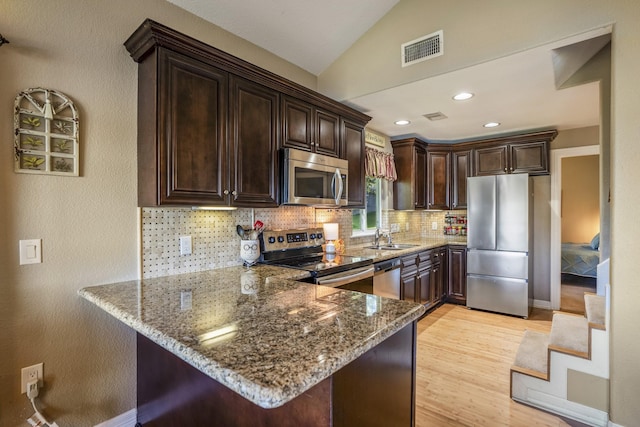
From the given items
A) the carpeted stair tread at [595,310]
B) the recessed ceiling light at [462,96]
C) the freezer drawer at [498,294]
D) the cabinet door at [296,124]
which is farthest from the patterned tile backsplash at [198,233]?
the freezer drawer at [498,294]

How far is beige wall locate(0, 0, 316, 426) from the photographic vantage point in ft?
4.90

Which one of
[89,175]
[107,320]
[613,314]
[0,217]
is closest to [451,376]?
[613,314]

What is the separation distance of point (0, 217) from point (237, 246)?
131 cm

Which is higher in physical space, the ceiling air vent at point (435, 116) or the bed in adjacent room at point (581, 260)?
the ceiling air vent at point (435, 116)

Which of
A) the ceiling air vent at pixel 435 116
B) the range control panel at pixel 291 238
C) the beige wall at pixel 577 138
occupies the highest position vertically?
the ceiling air vent at pixel 435 116

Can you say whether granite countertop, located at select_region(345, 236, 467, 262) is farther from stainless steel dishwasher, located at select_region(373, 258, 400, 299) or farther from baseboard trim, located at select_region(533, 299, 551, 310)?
baseboard trim, located at select_region(533, 299, 551, 310)

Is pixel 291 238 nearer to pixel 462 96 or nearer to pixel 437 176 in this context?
pixel 462 96

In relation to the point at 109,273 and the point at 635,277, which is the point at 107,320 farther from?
the point at 635,277

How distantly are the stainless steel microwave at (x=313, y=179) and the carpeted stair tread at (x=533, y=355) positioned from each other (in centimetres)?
184

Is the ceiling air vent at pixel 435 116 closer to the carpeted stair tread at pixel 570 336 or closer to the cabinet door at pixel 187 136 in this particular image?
the carpeted stair tread at pixel 570 336

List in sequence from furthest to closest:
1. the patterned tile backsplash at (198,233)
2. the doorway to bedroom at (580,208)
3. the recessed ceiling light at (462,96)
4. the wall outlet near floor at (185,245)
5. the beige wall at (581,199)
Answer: the beige wall at (581,199), the doorway to bedroom at (580,208), the recessed ceiling light at (462,96), the wall outlet near floor at (185,245), the patterned tile backsplash at (198,233)

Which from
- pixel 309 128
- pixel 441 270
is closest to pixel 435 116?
pixel 309 128

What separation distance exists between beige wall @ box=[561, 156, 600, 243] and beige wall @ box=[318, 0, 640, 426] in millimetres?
5674

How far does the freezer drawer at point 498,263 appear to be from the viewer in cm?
387
